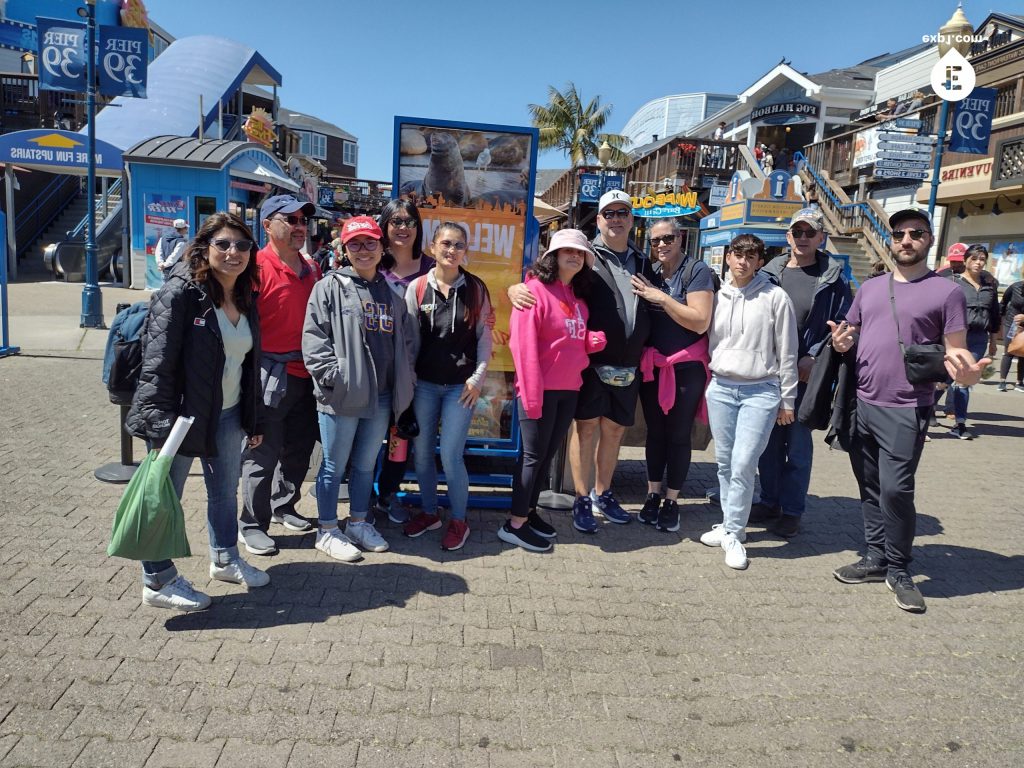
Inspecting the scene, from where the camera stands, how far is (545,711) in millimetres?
2691

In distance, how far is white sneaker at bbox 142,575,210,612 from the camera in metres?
3.18

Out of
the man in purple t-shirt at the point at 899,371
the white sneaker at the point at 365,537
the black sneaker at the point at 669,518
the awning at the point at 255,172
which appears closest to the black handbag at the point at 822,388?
the man in purple t-shirt at the point at 899,371

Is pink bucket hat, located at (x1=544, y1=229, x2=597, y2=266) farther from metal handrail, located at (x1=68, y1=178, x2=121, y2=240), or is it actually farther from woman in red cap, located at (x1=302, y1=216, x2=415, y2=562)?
metal handrail, located at (x1=68, y1=178, x2=121, y2=240)

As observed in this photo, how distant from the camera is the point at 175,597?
10.5 ft

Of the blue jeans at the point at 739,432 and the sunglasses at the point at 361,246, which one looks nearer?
the sunglasses at the point at 361,246

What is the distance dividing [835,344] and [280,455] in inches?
131

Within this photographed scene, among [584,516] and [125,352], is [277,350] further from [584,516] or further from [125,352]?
[584,516]

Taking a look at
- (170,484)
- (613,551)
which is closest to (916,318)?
(613,551)

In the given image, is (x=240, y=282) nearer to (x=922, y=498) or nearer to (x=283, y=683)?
(x=283, y=683)

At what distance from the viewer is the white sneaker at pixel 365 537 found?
405 centimetres

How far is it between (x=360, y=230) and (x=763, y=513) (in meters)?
3.33

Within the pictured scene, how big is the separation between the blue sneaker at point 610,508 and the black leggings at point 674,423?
0.97 ft

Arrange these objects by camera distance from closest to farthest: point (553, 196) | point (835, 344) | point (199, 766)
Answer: point (199, 766), point (835, 344), point (553, 196)

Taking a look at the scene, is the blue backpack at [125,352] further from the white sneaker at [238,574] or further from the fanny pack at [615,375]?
the fanny pack at [615,375]
